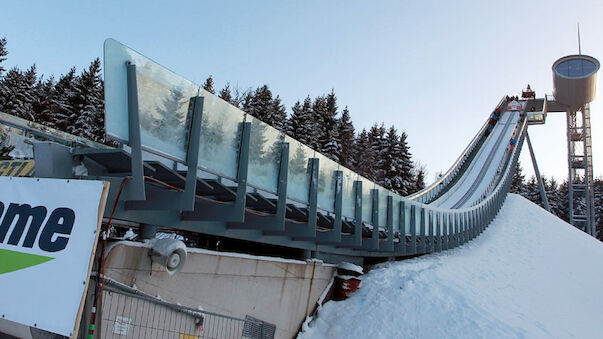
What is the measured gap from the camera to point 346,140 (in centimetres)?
4425

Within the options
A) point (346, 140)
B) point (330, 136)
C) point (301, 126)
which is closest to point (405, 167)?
point (346, 140)

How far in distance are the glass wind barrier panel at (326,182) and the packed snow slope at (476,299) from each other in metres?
2.47

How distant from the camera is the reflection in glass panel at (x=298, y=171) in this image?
7.64m

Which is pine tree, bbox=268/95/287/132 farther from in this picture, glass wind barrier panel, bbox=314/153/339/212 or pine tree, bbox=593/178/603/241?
pine tree, bbox=593/178/603/241

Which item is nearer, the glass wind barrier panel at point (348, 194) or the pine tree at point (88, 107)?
the glass wind barrier panel at point (348, 194)

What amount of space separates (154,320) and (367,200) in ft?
20.1

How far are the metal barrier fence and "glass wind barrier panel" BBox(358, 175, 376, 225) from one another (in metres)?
4.32

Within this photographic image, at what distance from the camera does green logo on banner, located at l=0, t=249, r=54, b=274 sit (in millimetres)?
3422

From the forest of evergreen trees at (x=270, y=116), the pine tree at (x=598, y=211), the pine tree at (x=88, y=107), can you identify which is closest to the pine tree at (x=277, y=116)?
the forest of evergreen trees at (x=270, y=116)

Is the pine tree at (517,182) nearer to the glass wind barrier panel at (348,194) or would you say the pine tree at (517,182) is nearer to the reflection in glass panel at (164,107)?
the glass wind barrier panel at (348,194)

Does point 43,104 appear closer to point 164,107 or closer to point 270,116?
point 270,116

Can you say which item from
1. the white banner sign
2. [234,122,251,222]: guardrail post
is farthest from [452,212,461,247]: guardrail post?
the white banner sign

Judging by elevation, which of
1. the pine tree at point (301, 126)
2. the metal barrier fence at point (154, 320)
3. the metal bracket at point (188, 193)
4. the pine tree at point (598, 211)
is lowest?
the metal barrier fence at point (154, 320)

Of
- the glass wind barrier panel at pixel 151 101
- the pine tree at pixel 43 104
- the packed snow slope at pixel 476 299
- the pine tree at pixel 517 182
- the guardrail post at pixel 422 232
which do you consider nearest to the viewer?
the glass wind barrier panel at pixel 151 101
